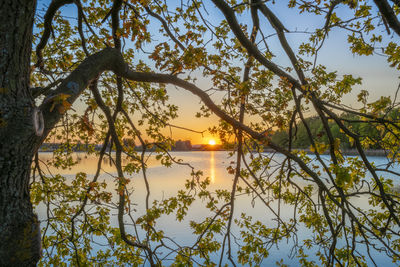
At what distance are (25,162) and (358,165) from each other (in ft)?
13.2

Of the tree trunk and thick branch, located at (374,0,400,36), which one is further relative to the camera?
thick branch, located at (374,0,400,36)

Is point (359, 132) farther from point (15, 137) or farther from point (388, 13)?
point (15, 137)

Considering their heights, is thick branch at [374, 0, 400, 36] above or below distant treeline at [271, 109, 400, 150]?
above

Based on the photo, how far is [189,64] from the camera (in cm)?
294

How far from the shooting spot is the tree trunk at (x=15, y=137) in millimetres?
1670

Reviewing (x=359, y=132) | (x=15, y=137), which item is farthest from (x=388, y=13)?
(x=15, y=137)

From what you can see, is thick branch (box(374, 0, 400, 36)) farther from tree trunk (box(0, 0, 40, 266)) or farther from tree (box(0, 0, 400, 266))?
tree trunk (box(0, 0, 40, 266))

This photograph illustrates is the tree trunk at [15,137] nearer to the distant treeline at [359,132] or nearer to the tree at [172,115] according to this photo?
the tree at [172,115]

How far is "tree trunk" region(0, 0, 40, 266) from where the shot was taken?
167cm

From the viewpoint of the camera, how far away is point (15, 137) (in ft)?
5.52

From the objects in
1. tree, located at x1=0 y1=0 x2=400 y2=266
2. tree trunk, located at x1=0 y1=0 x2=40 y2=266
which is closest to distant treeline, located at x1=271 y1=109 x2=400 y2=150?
tree, located at x1=0 y1=0 x2=400 y2=266

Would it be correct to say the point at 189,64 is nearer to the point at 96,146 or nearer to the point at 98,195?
the point at 98,195

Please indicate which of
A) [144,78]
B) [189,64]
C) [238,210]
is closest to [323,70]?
[189,64]

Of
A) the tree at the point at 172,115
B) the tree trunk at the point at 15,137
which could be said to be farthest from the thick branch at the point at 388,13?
the tree trunk at the point at 15,137
